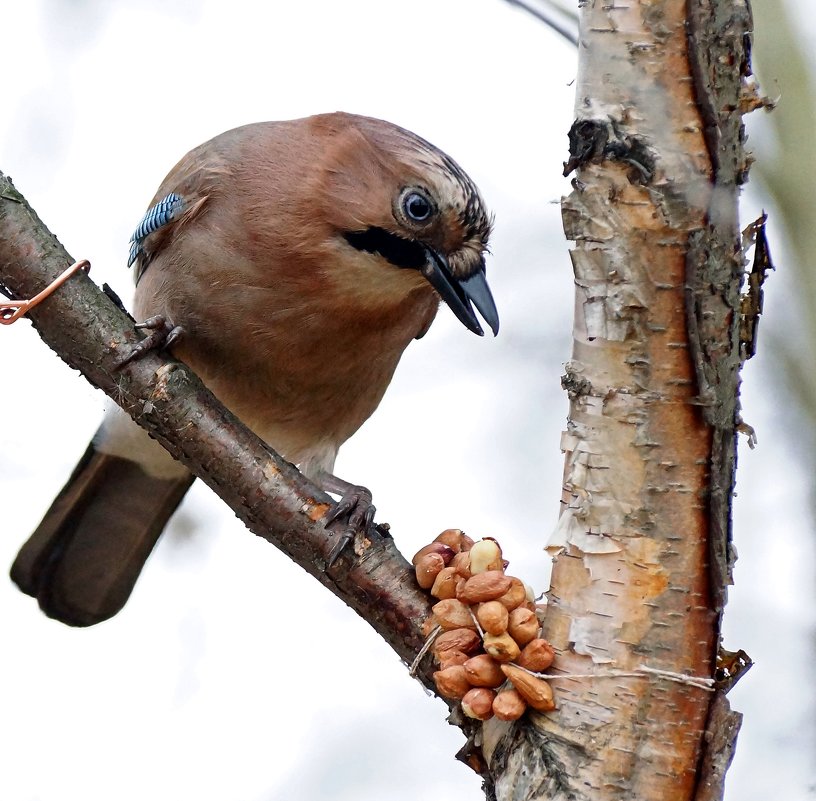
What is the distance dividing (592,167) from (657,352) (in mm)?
310

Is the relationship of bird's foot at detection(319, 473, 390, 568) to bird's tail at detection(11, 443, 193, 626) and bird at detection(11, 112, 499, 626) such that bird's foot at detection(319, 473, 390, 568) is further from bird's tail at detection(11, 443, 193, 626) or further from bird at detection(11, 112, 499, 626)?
bird's tail at detection(11, 443, 193, 626)

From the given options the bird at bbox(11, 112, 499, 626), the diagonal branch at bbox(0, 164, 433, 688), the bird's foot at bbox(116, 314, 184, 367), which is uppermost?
the bird at bbox(11, 112, 499, 626)

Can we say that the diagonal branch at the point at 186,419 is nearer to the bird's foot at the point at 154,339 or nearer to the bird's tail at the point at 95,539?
the bird's foot at the point at 154,339

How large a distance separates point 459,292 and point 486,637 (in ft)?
3.35

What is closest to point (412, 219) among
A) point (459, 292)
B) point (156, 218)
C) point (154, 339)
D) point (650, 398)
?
point (459, 292)

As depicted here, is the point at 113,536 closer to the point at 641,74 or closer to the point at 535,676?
the point at 535,676

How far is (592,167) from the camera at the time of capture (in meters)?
1.69

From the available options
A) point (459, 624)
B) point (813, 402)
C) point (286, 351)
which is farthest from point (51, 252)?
point (813, 402)

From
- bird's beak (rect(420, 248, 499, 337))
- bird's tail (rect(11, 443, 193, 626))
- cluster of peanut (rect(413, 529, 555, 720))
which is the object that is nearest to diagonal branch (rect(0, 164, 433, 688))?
cluster of peanut (rect(413, 529, 555, 720))

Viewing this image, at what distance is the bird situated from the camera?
2643 mm

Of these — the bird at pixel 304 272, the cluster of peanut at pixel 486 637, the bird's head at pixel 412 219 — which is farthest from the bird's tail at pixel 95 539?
the cluster of peanut at pixel 486 637

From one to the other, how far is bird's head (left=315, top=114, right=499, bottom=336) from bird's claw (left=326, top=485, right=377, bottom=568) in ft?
1.62

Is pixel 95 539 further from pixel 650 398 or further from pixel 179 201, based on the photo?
pixel 650 398

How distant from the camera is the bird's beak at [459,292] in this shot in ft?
8.49
